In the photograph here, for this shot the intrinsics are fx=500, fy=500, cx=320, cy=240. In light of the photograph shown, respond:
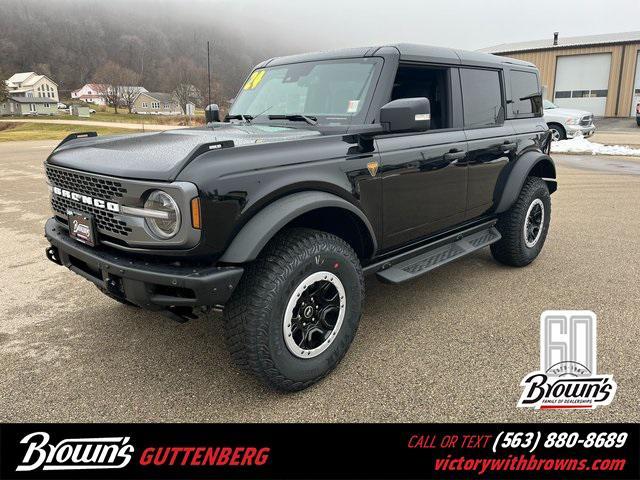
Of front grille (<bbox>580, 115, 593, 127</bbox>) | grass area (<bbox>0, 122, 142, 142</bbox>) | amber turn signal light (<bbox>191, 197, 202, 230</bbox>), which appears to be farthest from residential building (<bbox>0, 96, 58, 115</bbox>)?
amber turn signal light (<bbox>191, 197, 202, 230</bbox>)

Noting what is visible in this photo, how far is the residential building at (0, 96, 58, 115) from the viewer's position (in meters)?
86.4

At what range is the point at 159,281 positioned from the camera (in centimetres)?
236

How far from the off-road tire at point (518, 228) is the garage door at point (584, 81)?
3235cm

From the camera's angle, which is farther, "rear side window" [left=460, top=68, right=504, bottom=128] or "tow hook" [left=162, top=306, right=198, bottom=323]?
"rear side window" [left=460, top=68, right=504, bottom=128]

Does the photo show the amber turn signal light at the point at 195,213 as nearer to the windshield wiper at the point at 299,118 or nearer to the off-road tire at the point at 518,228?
the windshield wiper at the point at 299,118

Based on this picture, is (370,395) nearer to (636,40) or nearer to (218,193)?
(218,193)

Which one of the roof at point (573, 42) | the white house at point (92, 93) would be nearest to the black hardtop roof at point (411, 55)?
the roof at point (573, 42)

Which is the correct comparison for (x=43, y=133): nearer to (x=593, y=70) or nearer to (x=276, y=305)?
(x=276, y=305)

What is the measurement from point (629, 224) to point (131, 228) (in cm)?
654

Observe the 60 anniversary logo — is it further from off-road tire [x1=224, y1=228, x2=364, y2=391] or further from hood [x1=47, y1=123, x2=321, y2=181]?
hood [x1=47, y1=123, x2=321, y2=181]

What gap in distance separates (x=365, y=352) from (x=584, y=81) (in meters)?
35.2

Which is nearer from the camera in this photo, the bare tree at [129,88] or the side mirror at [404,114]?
the side mirror at [404,114]

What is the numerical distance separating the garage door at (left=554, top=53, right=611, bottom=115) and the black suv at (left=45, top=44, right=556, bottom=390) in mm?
32942

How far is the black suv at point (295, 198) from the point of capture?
7.89 ft
